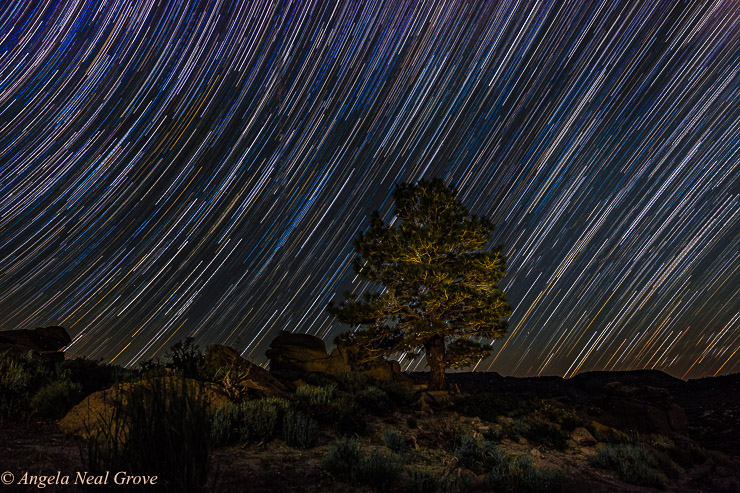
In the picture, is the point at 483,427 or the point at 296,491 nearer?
the point at 296,491

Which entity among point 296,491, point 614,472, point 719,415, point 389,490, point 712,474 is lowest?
point 296,491

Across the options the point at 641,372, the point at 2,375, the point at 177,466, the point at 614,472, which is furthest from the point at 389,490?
the point at 641,372

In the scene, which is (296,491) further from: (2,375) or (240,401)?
(2,375)

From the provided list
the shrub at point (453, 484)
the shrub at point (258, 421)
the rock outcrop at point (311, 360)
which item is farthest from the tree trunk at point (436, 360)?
the shrub at point (453, 484)

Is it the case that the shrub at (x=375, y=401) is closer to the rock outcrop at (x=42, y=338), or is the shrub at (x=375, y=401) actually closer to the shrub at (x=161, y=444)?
the shrub at (x=161, y=444)

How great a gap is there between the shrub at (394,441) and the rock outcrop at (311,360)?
419 inches

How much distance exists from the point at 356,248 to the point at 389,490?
12362 mm

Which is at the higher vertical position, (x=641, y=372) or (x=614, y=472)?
(x=641, y=372)

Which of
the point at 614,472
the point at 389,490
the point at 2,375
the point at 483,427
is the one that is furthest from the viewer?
the point at 483,427

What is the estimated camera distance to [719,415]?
19750 millimetres

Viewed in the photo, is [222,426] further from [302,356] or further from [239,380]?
[302,356]

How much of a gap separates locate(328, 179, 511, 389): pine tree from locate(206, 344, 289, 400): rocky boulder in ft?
15.5

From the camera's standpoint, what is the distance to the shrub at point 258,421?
264 inches

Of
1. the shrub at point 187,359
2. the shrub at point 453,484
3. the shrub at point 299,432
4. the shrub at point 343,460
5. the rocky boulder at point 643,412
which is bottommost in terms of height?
the shrub at point 187,359
